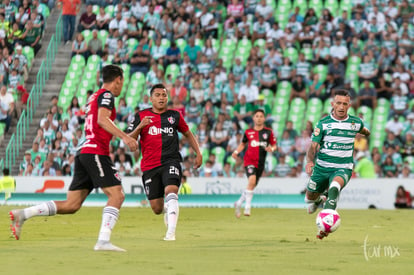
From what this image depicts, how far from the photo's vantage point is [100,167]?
1216cm

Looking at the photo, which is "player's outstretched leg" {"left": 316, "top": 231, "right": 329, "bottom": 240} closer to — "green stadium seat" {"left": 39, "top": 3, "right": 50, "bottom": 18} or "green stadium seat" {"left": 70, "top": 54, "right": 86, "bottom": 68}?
"green stadium seat" {"left": 70, "top": 54, "right": 86, "bottom": 68}

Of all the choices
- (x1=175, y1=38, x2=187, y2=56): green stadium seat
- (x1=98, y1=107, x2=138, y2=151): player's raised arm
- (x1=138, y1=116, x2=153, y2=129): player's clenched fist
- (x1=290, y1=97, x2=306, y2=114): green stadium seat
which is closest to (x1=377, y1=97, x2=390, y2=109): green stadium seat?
(x1=290, y1=97, x2=306, y2=114): green stadium seat

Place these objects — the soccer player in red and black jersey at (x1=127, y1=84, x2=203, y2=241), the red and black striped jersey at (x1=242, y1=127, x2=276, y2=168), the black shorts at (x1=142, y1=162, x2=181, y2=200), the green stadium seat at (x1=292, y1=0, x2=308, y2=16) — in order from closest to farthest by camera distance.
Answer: the black shorts at (x1=142, y1=162, x2=181, y2=200), the soccer player in red and black jersey at (x1=127, y1=84, x2=203, y2=241), the red and black striped jersey at (x1=242, y1=127, x2=276, y2=168), the green stadium seat at (x1=292, y1=0, x2=308, y2=16)

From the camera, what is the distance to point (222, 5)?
35719mm

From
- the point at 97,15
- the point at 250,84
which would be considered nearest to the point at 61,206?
the point at 250,84

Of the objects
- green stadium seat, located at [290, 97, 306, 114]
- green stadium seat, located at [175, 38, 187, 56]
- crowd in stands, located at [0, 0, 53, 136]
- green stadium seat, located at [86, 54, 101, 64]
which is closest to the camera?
green stadium seat, located at [290, 97, 306, 114]

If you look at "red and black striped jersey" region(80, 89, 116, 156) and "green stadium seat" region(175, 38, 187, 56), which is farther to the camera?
"green stadium seat" region(175, 38, 187, 56)

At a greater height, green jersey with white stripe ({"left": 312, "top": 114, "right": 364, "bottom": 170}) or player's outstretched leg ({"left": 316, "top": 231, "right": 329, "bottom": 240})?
green jersey with white stripe ({"left": 312, "top": 114, "right": 364, "bottom": 170})

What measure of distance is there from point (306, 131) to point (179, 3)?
9122mm

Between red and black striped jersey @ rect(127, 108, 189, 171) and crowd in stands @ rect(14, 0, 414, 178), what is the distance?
560 inches

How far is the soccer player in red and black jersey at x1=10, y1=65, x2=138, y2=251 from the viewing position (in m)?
11.9

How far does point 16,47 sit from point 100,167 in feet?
81.7

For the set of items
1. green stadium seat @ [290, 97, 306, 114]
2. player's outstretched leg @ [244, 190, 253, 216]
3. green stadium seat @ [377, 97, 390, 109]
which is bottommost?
player's outstretched leg @ [244, 190, 253, 216]

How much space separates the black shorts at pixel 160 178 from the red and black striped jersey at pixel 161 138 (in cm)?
9
